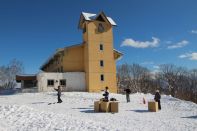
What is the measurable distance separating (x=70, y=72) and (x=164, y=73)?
53003 millimetres

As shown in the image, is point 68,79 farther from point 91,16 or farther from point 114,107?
point 114,107

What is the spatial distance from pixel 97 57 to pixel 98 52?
0.80 metres

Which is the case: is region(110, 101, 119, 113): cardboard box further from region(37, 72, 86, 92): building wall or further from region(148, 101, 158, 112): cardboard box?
region(37, 72, 86, 92): building wall

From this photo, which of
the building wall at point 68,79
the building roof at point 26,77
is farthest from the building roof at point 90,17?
the building roof at point 26,77

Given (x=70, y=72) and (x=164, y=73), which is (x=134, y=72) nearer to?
(x=164, y=73)

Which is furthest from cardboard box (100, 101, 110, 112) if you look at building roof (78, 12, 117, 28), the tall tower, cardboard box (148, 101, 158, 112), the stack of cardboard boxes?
building roof (78, 12, 117, 28)

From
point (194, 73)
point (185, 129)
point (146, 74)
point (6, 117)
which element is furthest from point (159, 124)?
point (194, 73)

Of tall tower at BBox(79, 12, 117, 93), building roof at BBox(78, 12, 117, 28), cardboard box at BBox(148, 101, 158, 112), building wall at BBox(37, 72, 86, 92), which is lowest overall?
cardboard box at BBox(148, 101, 158, 112)

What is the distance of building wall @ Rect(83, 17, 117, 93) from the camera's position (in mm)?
43438

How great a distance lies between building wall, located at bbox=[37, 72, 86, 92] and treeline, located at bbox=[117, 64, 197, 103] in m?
39.3

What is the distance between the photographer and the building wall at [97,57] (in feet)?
143

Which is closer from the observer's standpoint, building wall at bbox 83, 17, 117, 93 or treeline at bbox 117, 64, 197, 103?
building wall at bbox 83, 17, 117, 93

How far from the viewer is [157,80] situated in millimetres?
97812

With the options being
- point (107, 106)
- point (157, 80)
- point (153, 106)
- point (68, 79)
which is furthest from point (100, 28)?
point (157, 80)
